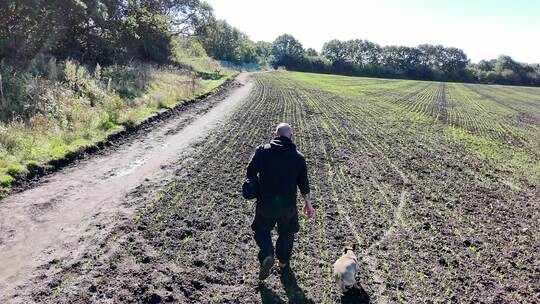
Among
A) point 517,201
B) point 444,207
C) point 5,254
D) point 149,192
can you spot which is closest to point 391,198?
point 444,207

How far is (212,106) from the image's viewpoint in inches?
869

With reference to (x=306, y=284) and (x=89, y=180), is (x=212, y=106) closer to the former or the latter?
(x=89, y=180)

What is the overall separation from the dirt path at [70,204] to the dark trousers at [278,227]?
2904 mm

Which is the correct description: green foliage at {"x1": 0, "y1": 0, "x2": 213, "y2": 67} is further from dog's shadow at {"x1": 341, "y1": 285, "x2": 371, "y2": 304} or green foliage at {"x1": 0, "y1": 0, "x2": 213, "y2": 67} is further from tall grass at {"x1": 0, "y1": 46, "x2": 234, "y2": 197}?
dog's shadow at {"x1": 341, "y1": 285, "x2": 371, "y2": 304}

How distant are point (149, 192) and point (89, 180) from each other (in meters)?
1.71

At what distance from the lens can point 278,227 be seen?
5891 millimetres

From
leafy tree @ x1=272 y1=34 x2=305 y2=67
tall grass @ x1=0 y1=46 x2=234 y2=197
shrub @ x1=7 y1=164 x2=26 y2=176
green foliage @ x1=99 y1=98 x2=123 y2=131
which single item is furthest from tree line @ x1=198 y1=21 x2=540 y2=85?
shrub @ x1=7 y1=164 x2=26 y2=176

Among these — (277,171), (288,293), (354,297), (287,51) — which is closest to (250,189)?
(277,171)

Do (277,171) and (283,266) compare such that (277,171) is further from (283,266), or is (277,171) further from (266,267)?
(283,266)

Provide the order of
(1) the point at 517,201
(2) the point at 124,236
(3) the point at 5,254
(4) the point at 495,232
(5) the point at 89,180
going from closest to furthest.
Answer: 1. (3) the point at 5,254
2. (2) the point at 124,236
3. (4) the point at 495,232
4. (5) the point at 89,180
5. (1) the point at 517,201

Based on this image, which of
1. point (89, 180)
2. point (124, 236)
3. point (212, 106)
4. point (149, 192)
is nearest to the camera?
point (124, 236)

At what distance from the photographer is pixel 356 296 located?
222 inches

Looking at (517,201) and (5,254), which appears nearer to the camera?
(5,254)

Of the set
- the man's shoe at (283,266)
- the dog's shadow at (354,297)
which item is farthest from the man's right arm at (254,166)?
the dog's shadow at (354,297)
